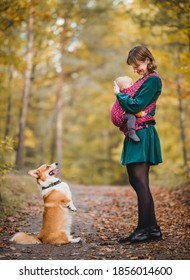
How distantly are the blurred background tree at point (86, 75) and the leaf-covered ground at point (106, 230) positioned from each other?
52.7 inches

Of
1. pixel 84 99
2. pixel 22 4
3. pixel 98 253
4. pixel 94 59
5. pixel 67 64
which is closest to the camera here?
pixel 98 253

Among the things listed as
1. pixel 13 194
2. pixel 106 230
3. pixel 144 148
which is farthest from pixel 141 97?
pixel 13 194

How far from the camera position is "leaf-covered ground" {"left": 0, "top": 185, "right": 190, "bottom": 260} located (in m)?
3.78

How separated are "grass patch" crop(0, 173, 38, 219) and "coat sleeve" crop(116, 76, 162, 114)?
9.14 ft

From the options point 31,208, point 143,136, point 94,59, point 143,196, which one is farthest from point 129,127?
point 94,59

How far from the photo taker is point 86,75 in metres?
17.3

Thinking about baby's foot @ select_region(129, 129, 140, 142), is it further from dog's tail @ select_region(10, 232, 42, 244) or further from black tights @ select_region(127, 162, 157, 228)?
dog's tail @ select_region(10, 232, 42, 244)

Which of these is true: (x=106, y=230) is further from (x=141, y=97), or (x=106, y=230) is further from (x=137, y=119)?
(x=141, y=97)

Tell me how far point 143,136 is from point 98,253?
1342 millimetres

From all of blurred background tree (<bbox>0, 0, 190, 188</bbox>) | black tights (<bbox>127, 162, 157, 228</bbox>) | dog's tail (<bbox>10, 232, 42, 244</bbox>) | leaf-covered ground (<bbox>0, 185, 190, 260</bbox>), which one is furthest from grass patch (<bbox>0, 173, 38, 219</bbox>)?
black tights (<bbox>127, 162, 157, 228</bbox>)

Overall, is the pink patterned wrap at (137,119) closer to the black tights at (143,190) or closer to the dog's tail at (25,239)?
the black tights at (143,190)

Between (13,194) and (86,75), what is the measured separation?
426 inches

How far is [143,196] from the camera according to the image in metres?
4.12

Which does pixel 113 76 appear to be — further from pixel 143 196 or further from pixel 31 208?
pixel 143 196
